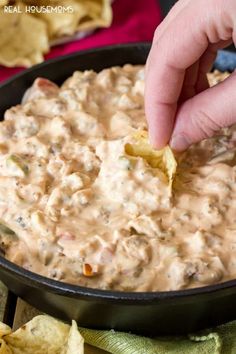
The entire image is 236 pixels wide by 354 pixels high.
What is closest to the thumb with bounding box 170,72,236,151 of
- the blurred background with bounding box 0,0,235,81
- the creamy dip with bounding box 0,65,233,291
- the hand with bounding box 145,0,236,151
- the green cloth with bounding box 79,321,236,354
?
the hand with bounding box 145,0,236,151

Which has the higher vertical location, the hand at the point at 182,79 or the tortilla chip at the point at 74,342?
the hand at the point at 182,79

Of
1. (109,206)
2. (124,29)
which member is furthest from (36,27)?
(109,206)

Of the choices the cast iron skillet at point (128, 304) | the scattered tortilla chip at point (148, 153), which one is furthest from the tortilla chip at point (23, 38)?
the cast iron skillet at point (128, 304)

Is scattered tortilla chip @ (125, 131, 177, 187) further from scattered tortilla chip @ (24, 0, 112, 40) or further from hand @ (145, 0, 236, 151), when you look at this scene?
scattered tortilla chip @ (24, 0, 112, 40)

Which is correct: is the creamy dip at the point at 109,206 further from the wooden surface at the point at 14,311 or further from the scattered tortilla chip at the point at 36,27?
the scattered tortilla chip at the point at 36,27

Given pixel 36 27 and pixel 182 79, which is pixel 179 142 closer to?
pixel 182 79

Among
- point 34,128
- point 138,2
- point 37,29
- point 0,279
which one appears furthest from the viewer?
point 138,2

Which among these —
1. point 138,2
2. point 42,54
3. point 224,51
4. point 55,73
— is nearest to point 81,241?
point 55,73

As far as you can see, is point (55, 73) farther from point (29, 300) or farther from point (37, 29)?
point (29, 300)
